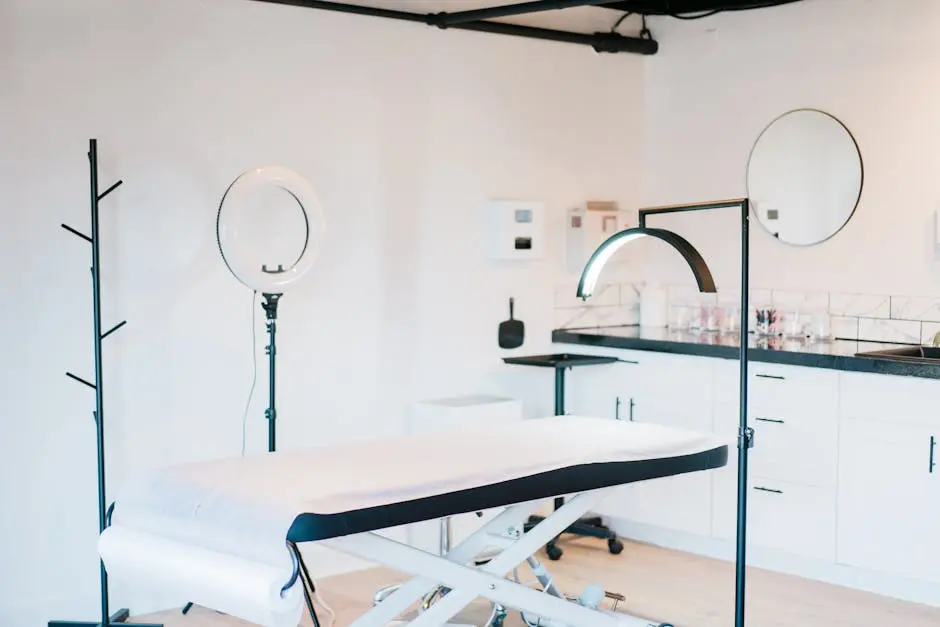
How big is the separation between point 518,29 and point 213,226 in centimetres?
178

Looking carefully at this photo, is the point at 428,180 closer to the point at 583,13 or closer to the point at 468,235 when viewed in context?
the point at 468,235

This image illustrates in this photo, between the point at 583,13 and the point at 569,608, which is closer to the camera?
the point at 569,608

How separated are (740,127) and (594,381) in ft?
4.64

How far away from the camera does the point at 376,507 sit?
124 inches

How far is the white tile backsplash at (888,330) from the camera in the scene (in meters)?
5.21

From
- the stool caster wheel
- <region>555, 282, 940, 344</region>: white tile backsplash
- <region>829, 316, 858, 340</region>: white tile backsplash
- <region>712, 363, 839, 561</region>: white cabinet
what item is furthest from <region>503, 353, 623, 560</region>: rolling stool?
<region>829, 316, 858, 340</region>: white tile backsplash

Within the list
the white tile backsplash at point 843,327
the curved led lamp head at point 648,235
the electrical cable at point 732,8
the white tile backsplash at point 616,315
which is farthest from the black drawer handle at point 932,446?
the electrical cable at point 732,8

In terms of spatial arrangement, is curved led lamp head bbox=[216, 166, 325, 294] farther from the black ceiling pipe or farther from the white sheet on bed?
the black ceiling pipe

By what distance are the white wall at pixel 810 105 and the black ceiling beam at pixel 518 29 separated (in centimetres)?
21

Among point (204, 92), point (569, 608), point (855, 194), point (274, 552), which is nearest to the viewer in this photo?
point (274, 552)

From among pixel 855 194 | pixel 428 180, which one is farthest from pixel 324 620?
pixel 855 194

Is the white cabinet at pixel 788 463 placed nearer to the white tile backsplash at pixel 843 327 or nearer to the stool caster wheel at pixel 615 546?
the stool caster wheel at pixel 615 546

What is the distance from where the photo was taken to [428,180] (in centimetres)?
540

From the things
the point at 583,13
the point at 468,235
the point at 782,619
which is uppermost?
the point at 583,13
